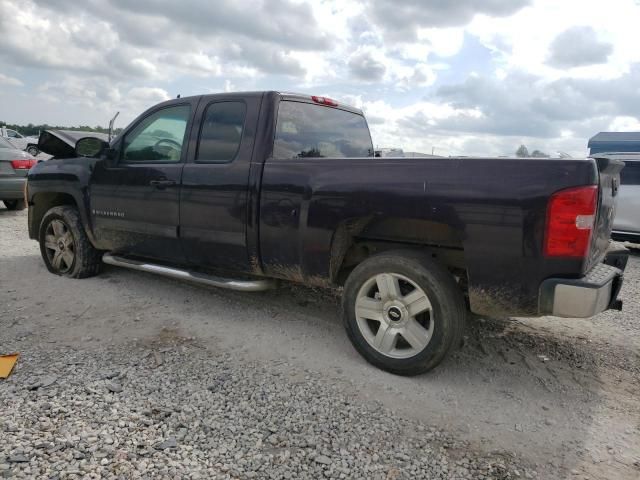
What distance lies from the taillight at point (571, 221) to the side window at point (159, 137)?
10.1 feet

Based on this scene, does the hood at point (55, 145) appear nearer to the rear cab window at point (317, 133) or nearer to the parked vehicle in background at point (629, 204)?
the rear cab window at point (317, 133)

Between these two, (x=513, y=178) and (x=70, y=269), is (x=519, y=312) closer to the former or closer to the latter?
(x=513, y=178)

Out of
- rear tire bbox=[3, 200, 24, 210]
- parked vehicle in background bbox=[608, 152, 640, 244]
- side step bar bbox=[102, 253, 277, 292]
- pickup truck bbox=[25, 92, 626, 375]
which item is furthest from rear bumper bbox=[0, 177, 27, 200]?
parked vehicle in background bbox=[608, 152, 640, 244]

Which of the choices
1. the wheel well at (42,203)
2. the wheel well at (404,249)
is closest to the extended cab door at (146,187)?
the wheel well at (42,203)

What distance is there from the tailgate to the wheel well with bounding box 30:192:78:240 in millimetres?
5096

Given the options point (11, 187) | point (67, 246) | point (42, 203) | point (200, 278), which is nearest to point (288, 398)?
point (200, 278)

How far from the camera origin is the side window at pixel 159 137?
171 inches

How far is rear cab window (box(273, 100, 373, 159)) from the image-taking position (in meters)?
3.89

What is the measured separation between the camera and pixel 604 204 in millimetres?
3027

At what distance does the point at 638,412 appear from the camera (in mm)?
2910

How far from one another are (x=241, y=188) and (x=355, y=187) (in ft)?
3.33

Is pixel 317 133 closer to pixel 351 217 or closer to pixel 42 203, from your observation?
pixel 351 217

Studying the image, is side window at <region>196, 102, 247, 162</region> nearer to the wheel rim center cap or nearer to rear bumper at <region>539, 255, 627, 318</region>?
the wheel rim center cap

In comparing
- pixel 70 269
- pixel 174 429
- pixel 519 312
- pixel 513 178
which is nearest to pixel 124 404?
pixel 174 429
